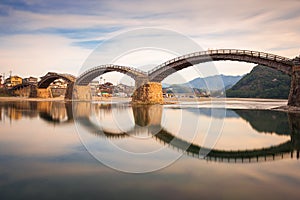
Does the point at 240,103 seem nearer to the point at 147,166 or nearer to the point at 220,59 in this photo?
the point at 220,59

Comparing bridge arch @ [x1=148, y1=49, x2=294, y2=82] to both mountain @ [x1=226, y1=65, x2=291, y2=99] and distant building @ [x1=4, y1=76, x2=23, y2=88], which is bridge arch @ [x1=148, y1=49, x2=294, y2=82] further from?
distant building @ [x1=4, y1=76, x2=23, y2=88]

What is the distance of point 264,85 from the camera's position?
3930 inches

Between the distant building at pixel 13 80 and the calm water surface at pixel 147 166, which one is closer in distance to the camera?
the calm water surface at pixel 147 166

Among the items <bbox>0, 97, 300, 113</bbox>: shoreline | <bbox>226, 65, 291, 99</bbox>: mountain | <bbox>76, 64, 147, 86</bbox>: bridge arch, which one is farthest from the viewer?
<bbox>226, 65, 291, 99</bbox>: mountain

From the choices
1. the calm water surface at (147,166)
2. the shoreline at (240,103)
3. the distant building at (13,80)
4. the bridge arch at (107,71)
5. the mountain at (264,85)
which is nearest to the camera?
the calm water surface at (147,166)

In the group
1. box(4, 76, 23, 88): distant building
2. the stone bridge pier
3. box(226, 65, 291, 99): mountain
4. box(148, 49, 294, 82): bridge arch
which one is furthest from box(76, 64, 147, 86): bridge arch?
box(4, 76, 23, 88): distant building

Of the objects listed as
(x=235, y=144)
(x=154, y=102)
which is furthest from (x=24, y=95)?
(x=235, y=144)

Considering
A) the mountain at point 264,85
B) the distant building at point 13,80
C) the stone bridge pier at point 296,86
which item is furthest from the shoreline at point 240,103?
the distant building at point 13,80

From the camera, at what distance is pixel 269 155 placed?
13992 millimetres

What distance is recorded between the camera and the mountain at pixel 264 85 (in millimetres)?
84750

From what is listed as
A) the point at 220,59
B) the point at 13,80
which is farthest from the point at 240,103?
the point at 13,80

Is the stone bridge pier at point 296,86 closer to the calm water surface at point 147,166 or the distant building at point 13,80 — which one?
the calm water surface at point 147,166

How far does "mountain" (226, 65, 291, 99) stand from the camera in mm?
84750

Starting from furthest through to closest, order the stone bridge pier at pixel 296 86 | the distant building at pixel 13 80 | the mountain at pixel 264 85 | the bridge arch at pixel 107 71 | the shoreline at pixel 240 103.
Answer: the distant building at pixel 13 80 → the mountain at pixel 264 85 → the bridge arch at pixel 107 71 → the shoreline at pixel 240 103 → the stone bridge pier at pixel 296 86
